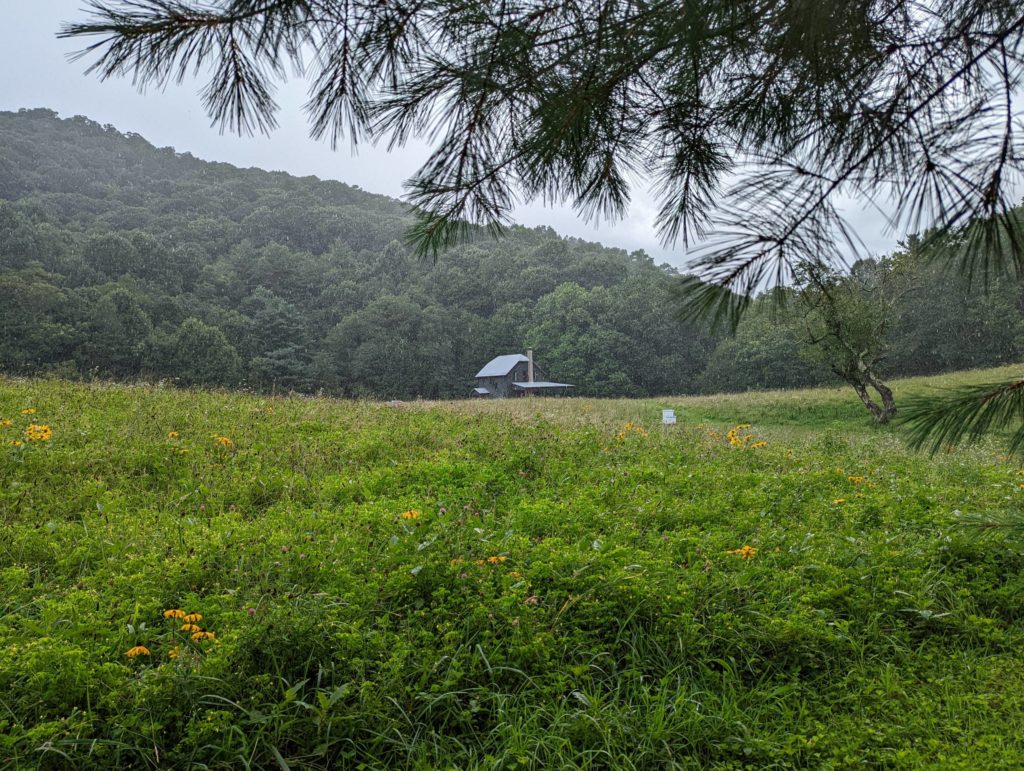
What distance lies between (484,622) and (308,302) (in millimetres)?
47050

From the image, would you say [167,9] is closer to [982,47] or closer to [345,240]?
[982,47]

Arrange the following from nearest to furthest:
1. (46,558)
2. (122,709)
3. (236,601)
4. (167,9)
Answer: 1. (167,9)
2. (122,709)
3. (236,601)
4. (46,558)

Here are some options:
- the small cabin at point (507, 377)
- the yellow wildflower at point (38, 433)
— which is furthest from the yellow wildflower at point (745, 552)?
the small cabin at point (507, 377)

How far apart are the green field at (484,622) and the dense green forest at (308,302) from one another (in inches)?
1115

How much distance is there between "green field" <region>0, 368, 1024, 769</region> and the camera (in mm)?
2082

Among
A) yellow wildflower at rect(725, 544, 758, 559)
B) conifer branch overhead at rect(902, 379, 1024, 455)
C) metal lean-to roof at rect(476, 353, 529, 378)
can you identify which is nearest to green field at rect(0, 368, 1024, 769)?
yellow wildflower at rect(725, 544, 758, 559)

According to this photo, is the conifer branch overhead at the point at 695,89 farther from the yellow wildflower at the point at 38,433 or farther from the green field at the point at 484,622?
the yellow wildflower at the point at 38,433

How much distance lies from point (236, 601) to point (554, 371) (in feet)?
130

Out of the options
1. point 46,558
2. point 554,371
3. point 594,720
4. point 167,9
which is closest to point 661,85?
point 167,9

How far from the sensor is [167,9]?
1.55 meters

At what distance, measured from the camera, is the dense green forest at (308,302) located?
31.9m

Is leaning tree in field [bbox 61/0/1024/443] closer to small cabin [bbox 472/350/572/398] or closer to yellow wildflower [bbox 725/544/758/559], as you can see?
yellow wildflower [bbox 725/544/758/559]

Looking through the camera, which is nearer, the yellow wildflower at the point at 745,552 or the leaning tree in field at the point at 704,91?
the leaning tree in field at the point at 704,91

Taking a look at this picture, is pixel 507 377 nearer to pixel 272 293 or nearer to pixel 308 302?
pixel 308 302
